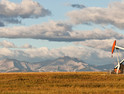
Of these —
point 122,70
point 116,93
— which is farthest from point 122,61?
point 116,93

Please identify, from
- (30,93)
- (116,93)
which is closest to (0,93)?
(30,93)

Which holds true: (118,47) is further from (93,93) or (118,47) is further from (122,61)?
(93,93)

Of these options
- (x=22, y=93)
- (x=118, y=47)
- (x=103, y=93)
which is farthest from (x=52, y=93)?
(x=118, y=47)

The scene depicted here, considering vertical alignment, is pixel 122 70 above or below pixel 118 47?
below

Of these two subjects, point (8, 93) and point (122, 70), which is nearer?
point (8, 93)

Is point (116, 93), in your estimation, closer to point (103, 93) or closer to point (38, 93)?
point (103, 93)

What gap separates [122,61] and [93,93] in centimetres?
9430

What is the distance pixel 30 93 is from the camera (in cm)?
6731

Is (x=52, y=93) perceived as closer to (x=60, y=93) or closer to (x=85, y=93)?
(x=60, y=93)

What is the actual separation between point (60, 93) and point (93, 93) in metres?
7.47

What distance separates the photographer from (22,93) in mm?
67438

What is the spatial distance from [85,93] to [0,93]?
19.5 meters

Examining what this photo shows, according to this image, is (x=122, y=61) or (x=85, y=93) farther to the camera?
(x=122, y=61)

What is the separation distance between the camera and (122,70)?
156 m
